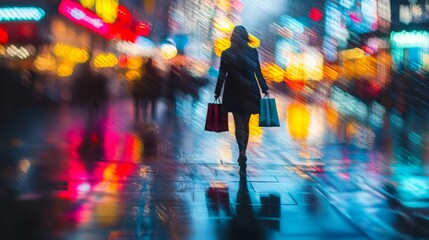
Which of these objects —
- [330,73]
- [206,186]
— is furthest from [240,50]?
[330,73]

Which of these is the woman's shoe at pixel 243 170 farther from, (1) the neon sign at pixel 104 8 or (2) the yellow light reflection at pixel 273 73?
(2) the yellow light reflection at pixel 273 73

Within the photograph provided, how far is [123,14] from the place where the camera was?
64625 millimetres

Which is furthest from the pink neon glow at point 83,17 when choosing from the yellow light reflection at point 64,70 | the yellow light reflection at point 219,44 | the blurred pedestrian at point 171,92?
the blurred pedestrian at point 171,92

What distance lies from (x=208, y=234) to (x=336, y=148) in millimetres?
7434

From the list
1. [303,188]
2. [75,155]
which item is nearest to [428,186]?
[303,188]

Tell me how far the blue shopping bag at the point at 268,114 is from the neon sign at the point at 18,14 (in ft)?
101

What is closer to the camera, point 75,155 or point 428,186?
point 428,186

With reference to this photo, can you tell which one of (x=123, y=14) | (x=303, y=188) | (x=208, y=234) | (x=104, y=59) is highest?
(x=123, y=14)

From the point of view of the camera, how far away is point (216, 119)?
9859 mm

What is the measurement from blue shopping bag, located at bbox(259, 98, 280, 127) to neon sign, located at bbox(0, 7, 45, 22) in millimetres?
30707

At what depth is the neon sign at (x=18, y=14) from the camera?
3755 cm

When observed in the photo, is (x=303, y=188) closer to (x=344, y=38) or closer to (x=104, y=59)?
(x=344, y=38)

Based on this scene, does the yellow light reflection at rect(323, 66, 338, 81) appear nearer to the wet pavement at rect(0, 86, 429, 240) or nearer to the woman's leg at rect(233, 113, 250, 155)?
the wet pavement at rect(0, 86, 429, 240)

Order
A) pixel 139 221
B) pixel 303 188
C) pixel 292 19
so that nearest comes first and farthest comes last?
1. pixel 139 221
2. pixel 303 188
3. pixel 292 19
